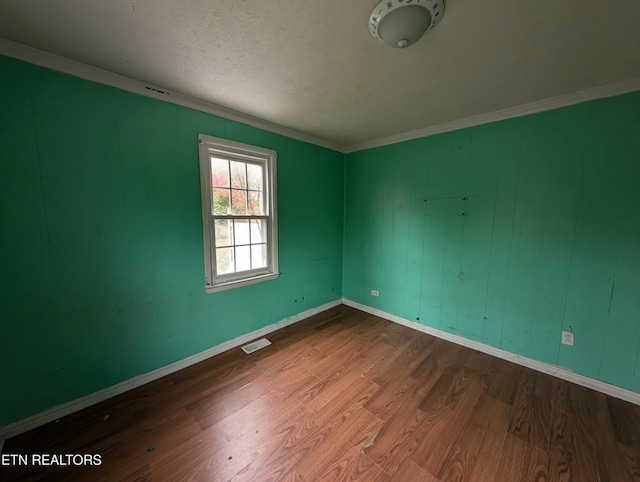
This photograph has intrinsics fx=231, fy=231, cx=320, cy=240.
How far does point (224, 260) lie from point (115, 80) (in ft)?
5.42

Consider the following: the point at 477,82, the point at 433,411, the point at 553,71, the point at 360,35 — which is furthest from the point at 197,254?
the point at 553,71

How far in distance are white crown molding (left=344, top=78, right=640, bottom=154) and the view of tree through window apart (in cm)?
184

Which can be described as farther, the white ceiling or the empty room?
the empty room

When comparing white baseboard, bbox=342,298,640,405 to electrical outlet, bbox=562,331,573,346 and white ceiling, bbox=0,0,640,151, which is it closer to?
electrical outlet, bbox=562,331,573,346

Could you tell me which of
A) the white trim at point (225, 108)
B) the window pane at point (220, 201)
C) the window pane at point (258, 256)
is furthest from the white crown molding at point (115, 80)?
the window pane at point (258, 256)

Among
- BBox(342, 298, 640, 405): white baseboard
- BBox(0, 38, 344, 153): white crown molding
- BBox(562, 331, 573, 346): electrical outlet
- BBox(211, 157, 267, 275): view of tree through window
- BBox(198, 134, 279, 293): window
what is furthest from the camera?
BBox(211, 157, 267, 275): view of tree through window

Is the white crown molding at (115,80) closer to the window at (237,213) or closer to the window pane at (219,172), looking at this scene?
the window at (237,213)

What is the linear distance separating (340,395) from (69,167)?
8.52ft

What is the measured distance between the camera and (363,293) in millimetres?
3541

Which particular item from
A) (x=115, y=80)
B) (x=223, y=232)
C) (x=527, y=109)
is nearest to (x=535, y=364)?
(x=527, y=109)

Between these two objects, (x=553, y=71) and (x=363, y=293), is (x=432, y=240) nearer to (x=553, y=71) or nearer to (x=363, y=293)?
(x=363, y=293)

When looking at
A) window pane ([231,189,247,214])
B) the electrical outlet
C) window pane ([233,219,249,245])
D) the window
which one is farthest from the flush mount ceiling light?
the electrical outlet

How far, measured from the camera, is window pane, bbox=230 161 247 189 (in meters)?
2.45

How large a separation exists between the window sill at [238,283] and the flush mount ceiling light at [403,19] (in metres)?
2.32
